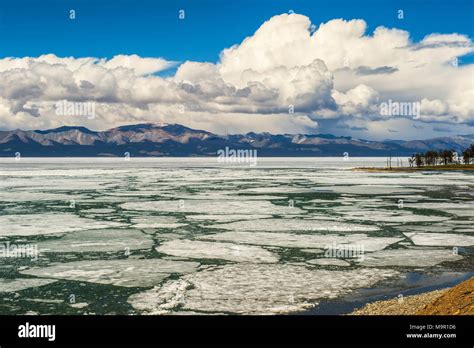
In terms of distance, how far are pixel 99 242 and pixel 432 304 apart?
1369cm

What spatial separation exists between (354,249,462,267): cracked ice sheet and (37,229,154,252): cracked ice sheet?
8208 millimetres

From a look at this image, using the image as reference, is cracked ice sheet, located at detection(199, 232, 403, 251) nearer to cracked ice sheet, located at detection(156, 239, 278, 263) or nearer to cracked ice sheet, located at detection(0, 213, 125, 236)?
cracked ice sheet, located at detection(156, 239, 278, 263)

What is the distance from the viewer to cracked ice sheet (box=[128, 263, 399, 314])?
1107 centimetres

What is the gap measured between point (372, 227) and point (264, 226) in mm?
5189

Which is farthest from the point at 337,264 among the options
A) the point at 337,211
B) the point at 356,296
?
the point at 337,211

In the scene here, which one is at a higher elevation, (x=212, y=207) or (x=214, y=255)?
(x=212, y=207)

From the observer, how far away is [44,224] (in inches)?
983

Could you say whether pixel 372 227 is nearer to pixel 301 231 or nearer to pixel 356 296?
pixel 301 231
